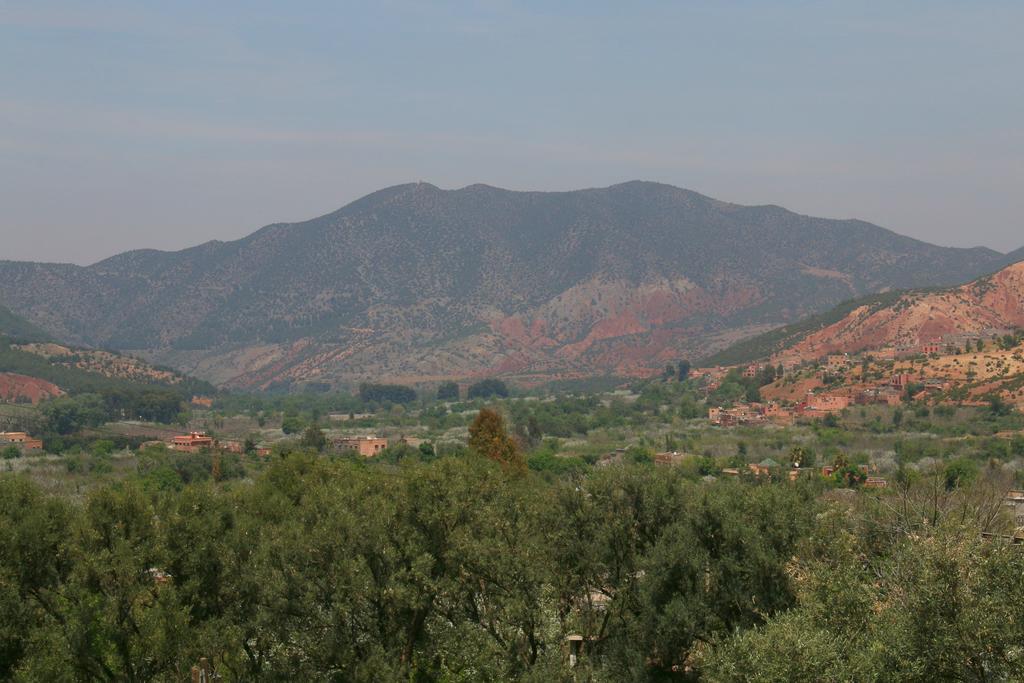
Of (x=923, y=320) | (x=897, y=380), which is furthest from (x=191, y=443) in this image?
(x=923, y=320)

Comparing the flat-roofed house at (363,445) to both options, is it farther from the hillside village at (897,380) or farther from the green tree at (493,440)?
the green tree at (493,440)

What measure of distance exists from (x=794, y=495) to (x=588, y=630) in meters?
6.67

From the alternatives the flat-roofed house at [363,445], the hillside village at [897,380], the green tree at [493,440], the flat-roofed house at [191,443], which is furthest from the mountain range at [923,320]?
the green tree at [493,440]

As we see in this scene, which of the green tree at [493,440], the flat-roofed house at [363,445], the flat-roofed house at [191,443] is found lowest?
the flat-roofed house at [363,445]

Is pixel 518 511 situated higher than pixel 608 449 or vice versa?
pixel 518 511

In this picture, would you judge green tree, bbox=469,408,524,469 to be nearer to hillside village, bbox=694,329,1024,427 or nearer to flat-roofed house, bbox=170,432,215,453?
flat-roofed house, bbox=170,432,215,453

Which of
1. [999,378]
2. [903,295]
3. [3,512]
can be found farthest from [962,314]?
[3,512]

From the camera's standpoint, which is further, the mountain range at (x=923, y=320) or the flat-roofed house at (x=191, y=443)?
the mountain range at (x=923, y=320)

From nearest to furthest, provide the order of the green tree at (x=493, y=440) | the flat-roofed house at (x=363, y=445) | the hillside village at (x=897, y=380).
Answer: the green tree at (x=493, y=440) < the flat-roofed house at (x=363, y=445) < the hillside village at (x=897, y=380)

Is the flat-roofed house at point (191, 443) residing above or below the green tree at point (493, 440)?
below

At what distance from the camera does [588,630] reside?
101ft

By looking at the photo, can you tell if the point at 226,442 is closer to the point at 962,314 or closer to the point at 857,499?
the point at 857,499

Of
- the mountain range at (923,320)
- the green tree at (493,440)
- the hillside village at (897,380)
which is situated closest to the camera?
the green tree at (493,440)

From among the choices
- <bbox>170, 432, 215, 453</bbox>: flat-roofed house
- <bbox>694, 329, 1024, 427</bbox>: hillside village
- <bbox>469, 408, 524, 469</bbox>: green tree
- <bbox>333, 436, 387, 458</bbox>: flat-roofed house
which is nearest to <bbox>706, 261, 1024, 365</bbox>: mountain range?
<bbox>694, 329, 1024, 427</bbox>: hillside village
